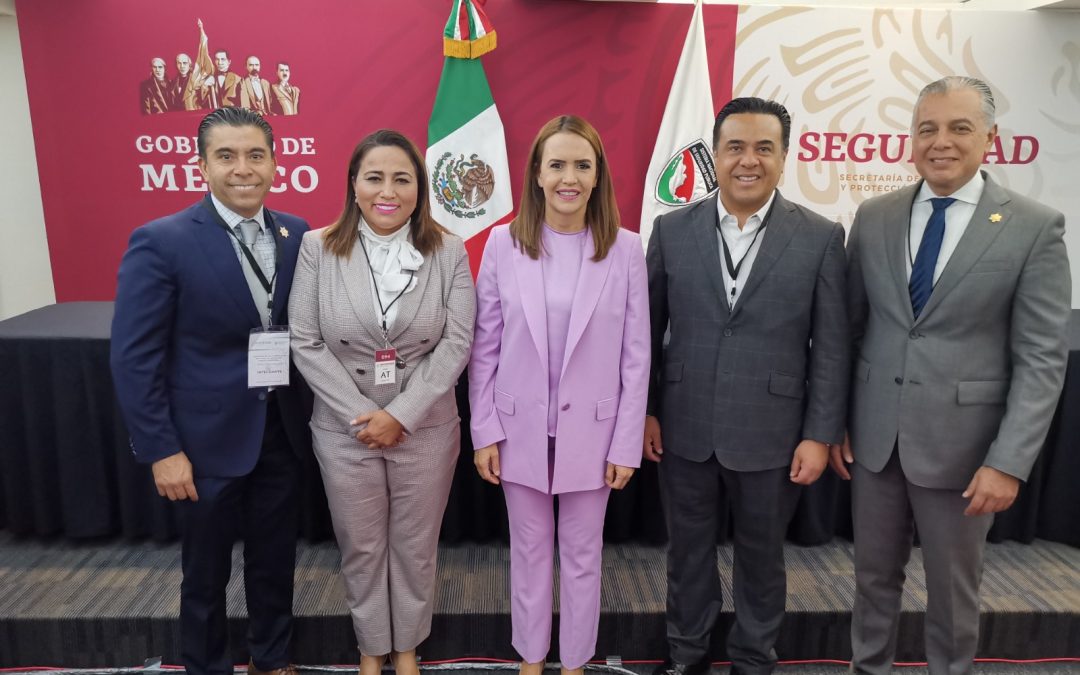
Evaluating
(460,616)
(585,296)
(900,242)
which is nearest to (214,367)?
(585,296)

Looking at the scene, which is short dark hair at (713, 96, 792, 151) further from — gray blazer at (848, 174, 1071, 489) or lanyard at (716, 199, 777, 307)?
gray blazer at (848, 174, 1071, 489)

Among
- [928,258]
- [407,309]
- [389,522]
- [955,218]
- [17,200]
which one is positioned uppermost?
[17,200]

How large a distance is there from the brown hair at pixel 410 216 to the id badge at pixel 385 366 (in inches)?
11.1

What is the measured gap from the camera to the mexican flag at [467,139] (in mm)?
3553

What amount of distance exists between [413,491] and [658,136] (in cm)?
276

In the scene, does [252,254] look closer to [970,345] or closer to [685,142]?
[970,345]

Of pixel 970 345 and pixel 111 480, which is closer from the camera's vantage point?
pixel 970 345

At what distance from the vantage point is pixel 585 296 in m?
1.70

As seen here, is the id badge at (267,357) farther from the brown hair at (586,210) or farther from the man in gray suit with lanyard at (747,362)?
the man in gray suit with lanyard at (747,362)

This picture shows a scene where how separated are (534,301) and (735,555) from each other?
97 cm

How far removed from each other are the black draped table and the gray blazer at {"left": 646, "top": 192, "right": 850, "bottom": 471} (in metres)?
0.84

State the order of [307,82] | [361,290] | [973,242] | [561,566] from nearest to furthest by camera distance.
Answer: [973,242] < [361,290] < [561,566] < [307,82]

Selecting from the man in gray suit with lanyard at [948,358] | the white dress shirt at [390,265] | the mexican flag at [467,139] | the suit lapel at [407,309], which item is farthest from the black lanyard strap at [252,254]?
the mexican flag at [467,139]

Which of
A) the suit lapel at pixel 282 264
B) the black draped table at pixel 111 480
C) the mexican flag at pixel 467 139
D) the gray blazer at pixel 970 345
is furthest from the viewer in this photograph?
the mexican flag at pixel 467 139
